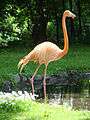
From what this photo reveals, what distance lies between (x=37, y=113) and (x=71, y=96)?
387 cm

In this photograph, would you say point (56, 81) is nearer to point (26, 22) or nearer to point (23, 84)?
point (23, 84)

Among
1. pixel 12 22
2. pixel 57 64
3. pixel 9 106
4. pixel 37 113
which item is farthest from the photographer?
pixel 12 22

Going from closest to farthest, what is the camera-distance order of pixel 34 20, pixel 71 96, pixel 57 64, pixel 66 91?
pixel 71 96 → pixel 66 91 → pixel 57 64 → pixel 34 20

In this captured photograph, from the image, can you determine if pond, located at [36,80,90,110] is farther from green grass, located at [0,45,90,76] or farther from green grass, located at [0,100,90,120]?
green grass, located at [0,100,90,120]

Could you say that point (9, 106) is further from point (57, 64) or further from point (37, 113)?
point (57, 64)

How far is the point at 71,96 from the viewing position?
13242 millimetres

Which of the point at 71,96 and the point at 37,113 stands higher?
the point at 37,113

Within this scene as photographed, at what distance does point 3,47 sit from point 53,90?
13.2 m

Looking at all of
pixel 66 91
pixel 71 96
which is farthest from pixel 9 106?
pixel 66 91

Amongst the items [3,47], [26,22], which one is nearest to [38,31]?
[3,47]

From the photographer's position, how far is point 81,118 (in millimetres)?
9156

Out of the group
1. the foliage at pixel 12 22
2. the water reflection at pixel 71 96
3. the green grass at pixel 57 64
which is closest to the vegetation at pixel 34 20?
the foliage at pixel 12 22

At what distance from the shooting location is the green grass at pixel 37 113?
9.16 metres

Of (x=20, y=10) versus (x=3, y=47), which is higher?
(x=20, y=10)
